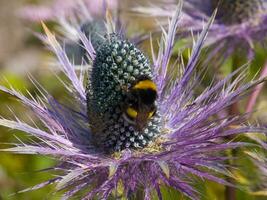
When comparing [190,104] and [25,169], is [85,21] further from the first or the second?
[190,104]

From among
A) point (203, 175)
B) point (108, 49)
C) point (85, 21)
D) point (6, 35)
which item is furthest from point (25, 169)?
point (6, 35)

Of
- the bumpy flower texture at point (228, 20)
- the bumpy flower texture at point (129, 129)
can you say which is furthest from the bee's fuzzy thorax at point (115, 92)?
the bumpy flower texture at point (228, 20)

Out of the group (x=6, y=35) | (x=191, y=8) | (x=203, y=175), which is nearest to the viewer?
(x=203, y=175)

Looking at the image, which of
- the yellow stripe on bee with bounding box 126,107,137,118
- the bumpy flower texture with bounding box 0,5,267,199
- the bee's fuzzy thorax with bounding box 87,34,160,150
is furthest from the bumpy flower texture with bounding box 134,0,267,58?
the yellow stripe on bee with bounding box 126,107,137,118

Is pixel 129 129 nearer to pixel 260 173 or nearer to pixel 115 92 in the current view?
pixel 115 92

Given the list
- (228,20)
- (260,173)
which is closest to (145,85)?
(260,173)

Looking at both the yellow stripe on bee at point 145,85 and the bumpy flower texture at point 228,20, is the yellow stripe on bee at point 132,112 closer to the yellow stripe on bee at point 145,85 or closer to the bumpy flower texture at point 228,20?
the yellow stripe on bee at point 145,85
